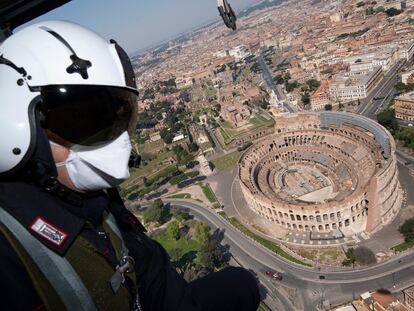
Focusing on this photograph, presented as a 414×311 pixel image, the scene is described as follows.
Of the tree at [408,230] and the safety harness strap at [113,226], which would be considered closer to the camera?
the safety harness strap at [113,226]

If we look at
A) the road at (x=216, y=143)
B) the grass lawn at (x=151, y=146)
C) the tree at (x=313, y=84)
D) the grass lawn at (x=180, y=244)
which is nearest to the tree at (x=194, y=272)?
the grass lawn at (x=180, y=244)

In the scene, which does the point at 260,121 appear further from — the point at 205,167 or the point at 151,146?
the point at 151,146

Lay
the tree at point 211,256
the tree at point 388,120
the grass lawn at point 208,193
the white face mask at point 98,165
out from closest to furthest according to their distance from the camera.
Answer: the white face mask at point 98,165
the tree at point 211,256
the grass lawn at point 208,193
the tree at point 388,120

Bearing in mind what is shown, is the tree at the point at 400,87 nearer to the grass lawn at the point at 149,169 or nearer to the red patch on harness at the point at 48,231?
the grass lawn at the point at 149,169

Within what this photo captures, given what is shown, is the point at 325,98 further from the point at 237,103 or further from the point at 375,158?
the point at 375,158

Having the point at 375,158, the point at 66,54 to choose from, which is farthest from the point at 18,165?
the point at 375,158

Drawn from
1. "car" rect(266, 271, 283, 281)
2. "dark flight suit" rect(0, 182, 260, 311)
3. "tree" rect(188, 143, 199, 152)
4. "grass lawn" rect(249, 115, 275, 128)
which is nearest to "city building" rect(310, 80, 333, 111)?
"grass lawn" rect(249, 115, 275, 128)

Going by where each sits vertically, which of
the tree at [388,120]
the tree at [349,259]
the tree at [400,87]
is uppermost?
the tree at [349,259]

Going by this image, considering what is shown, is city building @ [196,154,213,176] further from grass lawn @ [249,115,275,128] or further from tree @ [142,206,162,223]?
grass lawn @ [249,115,275,128]

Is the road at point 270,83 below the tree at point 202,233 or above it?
below
